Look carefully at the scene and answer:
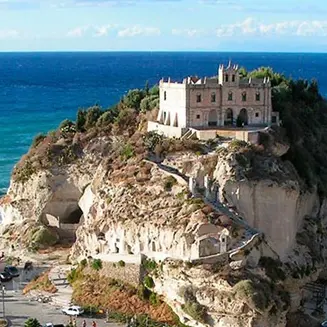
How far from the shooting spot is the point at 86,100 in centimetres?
15875

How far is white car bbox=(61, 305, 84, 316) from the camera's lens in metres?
48.0

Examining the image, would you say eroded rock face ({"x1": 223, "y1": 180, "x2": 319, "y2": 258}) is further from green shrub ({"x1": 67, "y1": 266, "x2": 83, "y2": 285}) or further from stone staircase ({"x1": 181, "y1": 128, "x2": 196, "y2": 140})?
green shrub ({"x1": 67, "y1": 266, "x2": 83, "y2": 285})

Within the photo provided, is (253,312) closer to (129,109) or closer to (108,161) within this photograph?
(108,161)

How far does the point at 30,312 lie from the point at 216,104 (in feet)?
71.0

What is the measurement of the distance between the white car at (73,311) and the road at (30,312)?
0.26 m

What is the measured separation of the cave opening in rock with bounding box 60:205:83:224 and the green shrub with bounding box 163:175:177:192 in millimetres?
13876

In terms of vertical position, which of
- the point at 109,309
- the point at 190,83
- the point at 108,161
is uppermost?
the point at 190,83

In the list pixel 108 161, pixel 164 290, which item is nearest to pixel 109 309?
pixel 164 290

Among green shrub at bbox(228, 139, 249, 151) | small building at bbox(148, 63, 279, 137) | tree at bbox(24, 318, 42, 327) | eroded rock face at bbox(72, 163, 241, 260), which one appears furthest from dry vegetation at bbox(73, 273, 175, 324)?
small building at bbox(148, 63, 279, 137)

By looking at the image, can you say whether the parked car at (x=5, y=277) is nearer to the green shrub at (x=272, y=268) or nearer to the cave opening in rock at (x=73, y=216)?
the cave opening in rock at (x=73, y=216)

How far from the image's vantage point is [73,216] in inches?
2564

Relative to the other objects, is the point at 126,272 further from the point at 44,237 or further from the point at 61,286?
the point at 44,237

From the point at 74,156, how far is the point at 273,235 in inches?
778

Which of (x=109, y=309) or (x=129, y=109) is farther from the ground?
(x=129, y=109)
